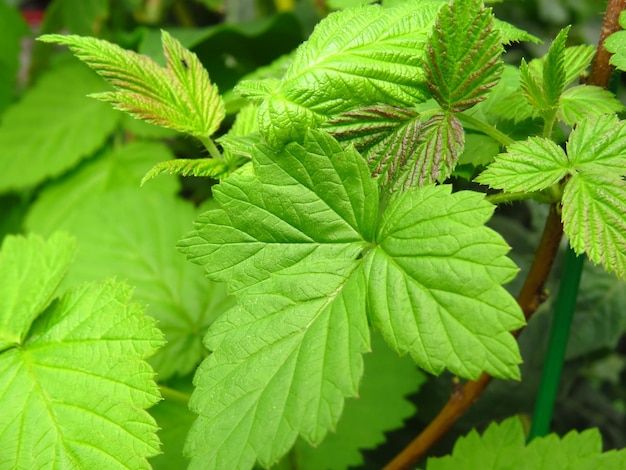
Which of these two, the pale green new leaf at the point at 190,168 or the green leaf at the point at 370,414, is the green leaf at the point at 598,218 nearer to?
the pale green new leaf at the point at 190,168

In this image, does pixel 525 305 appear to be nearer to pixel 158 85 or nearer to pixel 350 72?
pixel 350 72

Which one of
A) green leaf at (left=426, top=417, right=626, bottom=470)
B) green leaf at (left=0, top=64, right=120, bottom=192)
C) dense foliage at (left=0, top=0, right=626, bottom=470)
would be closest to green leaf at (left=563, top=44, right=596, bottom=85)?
dense foliage at (left=0, top=0, right=626, bottom=470)

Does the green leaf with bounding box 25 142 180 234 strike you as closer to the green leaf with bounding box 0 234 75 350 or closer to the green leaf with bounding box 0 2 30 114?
the green leaf with bounding box 0 2 30 114

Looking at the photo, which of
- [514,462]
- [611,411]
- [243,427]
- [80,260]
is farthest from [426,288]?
[611,411]

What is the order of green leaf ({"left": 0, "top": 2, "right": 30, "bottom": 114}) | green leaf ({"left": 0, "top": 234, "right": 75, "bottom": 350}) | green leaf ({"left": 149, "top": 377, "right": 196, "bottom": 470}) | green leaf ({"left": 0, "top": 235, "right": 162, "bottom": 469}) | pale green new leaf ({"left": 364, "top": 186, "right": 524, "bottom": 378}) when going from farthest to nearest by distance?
green leaf ({"left": 0, "top": 2, "right": 30, "bottom": 114}) → green leaf ({"left": 149, "top": 377, "right": 196, "bottom": 470}) → green leaf ({"left": 0, "top": 234, "right": 75, "bottom": 350}) → green leaf ({"left": 0, "top": 235, "right": 162, "bottom": 469}) → pale green new leaf ({"left": 364, "top": 186, "right": 524, "bottom": 378})

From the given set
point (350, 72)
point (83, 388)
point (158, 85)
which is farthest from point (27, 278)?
point (350, 72)

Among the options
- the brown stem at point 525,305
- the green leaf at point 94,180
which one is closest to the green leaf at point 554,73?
the brown stem at point 525,305
